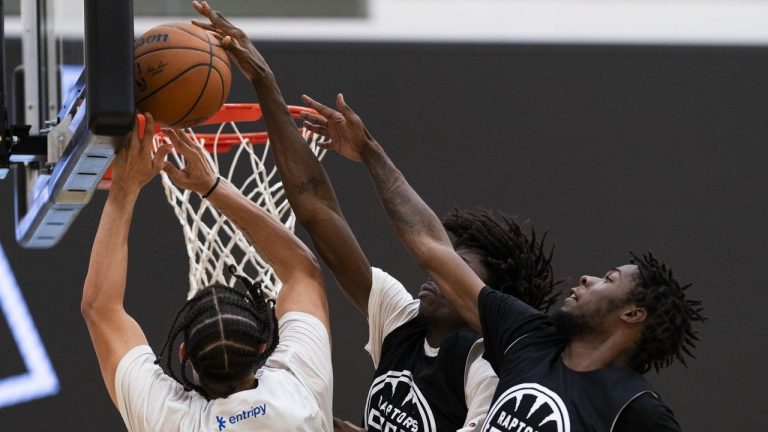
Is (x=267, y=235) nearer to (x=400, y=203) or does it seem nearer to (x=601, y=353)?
(x=400, y=203)

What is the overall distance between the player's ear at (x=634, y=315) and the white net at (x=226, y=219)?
4.06 ft

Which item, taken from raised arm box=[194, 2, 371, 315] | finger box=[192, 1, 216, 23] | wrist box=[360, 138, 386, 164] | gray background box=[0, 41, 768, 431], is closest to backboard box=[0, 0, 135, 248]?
finger box=[192, 1, 216, 23]

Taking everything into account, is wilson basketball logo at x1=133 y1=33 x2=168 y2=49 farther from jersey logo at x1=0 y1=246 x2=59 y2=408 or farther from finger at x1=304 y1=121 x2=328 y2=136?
jersey logo at x1=0 y1=246 x2=59 y2=408

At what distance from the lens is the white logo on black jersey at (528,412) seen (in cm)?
254

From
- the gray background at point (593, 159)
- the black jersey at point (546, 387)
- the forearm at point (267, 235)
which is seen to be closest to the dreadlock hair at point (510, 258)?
the black jersey at point (546, 387)

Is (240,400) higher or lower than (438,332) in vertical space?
higher

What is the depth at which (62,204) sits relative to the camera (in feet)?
10.1

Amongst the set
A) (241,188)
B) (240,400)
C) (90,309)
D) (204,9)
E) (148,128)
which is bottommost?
(241,188)

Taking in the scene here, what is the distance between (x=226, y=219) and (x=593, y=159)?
7.56ft

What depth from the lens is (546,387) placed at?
261 cm

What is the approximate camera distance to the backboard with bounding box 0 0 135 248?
2.35 metres

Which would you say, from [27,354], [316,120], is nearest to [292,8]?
[27,354]

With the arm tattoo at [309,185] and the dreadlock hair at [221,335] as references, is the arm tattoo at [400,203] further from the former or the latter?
the dreadlock hair at [221,335]

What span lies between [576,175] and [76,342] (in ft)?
8.69
